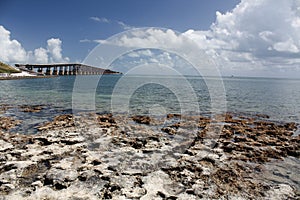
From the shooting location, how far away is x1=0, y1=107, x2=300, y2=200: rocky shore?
7.76 m

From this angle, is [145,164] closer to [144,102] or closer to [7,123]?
[7,123]

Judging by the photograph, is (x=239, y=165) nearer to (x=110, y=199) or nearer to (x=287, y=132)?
(x=110, y=199)

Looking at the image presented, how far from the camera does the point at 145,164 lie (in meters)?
10.1

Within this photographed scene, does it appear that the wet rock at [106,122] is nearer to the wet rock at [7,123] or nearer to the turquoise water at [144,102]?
the turquoise water at [144,102]

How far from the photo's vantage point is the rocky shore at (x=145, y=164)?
776cm

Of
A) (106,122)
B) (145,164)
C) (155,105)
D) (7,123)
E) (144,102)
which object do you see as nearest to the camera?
(145,164)

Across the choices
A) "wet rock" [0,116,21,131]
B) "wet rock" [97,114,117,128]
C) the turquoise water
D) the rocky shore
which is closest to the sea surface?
the turquoise water

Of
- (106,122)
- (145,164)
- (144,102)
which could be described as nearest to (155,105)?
(144,102)

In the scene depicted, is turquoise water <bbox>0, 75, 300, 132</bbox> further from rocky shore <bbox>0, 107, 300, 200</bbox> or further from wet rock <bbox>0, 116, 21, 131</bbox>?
rocky shore <bbox>0, 107, 300, 200</bbox>

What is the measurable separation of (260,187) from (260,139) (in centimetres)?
758

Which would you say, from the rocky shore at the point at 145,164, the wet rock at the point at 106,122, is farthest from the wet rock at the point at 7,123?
the wet rock at the point at 106,122

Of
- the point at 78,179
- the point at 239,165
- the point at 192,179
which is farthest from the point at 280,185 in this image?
the point at 78,179

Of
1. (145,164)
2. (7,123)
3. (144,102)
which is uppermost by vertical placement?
(144,102)

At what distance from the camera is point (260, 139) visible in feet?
49.0
